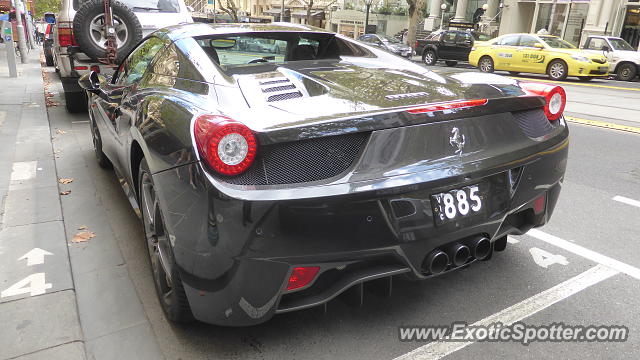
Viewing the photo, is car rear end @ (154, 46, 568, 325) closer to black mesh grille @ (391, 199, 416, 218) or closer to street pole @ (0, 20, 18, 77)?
black mesh grille @ (391, 199, 416, 218)

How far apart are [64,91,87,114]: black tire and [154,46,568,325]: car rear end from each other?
22.7ft

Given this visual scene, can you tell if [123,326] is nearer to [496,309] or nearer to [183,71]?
[183,71]

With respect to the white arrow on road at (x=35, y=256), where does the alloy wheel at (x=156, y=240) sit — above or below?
above

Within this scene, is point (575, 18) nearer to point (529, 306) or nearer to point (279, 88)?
point (529, 306)

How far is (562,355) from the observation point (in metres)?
2.42

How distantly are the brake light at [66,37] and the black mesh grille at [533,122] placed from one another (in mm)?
6951

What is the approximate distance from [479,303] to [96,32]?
6529mm

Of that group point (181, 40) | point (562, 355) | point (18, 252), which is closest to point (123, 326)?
point (18, 252)

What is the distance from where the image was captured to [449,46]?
2441 cm

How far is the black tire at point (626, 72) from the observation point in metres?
18.5

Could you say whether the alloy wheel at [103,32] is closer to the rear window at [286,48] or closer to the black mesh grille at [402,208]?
the rear window at [286,48]

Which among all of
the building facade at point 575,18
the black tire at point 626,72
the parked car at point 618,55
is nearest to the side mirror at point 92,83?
the parked car at point 618,55

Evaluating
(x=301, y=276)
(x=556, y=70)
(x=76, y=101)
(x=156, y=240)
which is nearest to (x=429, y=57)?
(x=556, y=70)

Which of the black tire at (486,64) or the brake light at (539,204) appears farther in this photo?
the black tire at (486,64)
